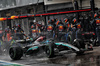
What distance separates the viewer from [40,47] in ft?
32.8

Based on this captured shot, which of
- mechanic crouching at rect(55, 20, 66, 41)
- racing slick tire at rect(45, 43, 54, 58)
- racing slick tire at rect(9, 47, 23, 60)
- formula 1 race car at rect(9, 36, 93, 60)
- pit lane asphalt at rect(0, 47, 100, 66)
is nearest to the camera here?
pit lane asphalt at rect(0, 47, 100, 66)

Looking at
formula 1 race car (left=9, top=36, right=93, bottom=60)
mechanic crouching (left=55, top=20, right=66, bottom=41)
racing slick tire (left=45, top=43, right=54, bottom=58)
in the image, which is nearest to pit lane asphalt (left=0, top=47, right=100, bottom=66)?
racing slick tire (left=45, top=43, right=54, bottom=58)

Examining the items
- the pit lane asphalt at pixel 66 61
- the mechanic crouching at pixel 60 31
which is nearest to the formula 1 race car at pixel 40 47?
the pit lane asphalt at pixel 66 61

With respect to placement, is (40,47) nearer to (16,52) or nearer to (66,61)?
(16,52)

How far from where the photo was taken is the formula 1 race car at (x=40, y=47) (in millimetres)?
9422

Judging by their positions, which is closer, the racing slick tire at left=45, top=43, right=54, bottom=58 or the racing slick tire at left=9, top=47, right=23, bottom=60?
the racing slick tire at left=45, top=43, right=54, bottom=58

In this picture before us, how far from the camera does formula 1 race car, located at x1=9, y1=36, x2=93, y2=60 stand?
942cm

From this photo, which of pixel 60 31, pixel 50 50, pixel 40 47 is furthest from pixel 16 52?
pixel 60 31

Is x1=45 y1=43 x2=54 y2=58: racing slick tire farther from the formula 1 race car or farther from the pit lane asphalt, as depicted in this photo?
the pit lane asphalt

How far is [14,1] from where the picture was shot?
85.5ft

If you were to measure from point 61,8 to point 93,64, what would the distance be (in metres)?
14.7

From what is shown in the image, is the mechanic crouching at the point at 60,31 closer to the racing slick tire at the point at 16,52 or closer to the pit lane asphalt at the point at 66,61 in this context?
the pit lane asphalt at the point at 66,61

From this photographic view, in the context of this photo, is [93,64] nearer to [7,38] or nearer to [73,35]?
[73,35]

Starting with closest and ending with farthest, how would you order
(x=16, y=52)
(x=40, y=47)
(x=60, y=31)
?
(x=16, y=52), (x=40, y=47), (x=60, y=31)
